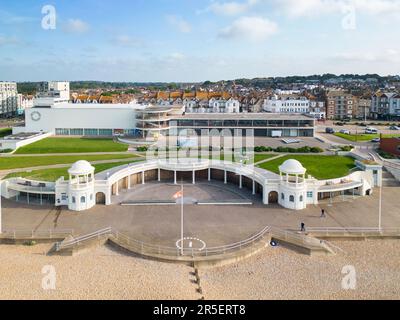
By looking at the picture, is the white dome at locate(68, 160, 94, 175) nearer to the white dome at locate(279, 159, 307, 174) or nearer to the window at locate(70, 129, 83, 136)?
the white dome at locate(279, 159, 307, 174)

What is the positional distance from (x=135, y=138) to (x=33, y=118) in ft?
74.1

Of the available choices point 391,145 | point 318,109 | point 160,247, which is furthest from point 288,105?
point 160,247

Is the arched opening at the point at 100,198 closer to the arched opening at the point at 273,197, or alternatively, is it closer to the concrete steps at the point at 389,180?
the arched opening at the point at 273,197

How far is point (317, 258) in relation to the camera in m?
26.1

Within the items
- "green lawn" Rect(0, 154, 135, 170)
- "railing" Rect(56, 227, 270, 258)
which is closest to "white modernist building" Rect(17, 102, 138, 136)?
"green lawn" Rect(0, 154, 135, 170)

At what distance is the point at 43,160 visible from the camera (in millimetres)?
52531

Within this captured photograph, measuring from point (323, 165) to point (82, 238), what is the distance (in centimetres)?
3026

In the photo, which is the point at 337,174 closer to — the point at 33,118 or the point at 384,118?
the point at 33,118

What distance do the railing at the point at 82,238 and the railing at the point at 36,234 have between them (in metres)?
1.41

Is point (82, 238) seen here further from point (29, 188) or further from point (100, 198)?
point (29, 188)

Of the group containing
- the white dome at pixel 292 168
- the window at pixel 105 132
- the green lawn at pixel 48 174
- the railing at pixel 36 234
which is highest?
the window at pixel 105 132

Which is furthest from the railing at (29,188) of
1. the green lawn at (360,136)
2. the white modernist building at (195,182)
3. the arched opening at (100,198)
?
the green lawn at (360,136)

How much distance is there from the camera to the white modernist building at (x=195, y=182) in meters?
35.4
